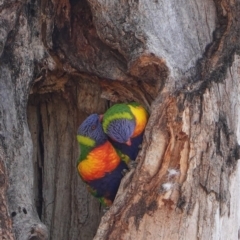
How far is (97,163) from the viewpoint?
2.68 m

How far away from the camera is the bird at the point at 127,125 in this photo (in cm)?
261

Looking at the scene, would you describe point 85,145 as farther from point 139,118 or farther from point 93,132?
Answer: point 139,118

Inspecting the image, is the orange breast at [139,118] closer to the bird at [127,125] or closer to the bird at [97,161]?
the bird at [127,125]

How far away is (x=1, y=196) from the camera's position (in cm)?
215

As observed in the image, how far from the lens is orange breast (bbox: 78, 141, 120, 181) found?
267 cm

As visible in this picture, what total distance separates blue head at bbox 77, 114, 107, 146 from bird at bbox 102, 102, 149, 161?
0.03m

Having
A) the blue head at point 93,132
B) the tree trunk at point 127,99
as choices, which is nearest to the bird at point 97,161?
the blue head at point 93,132

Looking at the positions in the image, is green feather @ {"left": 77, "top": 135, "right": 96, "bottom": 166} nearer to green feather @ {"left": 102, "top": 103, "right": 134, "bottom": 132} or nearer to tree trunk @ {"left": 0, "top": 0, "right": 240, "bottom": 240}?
green feather @ {"left": 102, "top": 103, "right": 134, "bottom": 132}

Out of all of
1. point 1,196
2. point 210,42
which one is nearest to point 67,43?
point 210,42

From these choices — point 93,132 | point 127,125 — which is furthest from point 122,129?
point 93,132

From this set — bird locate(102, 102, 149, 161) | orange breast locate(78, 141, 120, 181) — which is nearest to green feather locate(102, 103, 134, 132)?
bird locate(102, 102, 149, 161)

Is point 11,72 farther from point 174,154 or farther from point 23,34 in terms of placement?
point 174,154

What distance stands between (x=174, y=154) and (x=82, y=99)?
0.78m

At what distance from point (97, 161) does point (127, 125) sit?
0.22 meters
